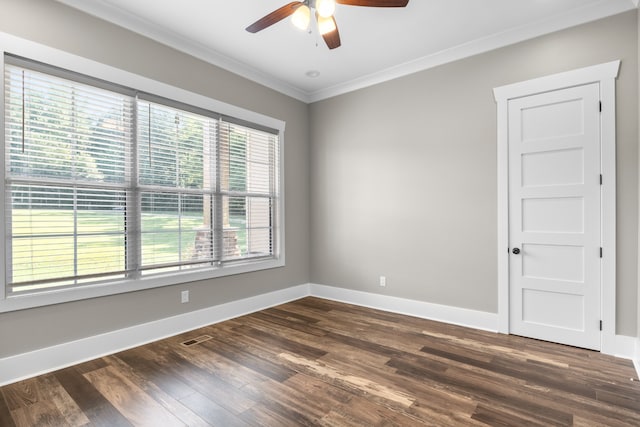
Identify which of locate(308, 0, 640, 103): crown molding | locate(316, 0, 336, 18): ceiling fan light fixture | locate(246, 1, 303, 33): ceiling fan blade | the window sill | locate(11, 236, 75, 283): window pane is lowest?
the window sill

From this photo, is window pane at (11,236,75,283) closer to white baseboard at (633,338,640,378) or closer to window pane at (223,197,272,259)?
window pane at (223,197,272,259)

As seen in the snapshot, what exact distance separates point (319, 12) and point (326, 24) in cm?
18

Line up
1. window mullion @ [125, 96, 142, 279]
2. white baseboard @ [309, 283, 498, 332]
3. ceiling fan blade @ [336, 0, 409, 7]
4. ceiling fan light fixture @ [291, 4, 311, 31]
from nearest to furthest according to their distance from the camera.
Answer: ceiling fan blade @ [336, 0, 409, 7], ceiling fan light fixture @ [291, 4, 311, 31], window mullion @ [125, 96, 142, 279], white baseboard @ [309, 283, 498, 332]

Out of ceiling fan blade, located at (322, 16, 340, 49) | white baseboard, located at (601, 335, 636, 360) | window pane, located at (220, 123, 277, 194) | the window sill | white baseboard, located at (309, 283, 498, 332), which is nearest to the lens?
the window sill

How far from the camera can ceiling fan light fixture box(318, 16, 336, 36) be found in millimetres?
2307

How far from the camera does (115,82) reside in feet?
9.16

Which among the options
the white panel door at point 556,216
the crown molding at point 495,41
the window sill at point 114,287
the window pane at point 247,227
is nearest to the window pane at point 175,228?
the window sill at point 114,287

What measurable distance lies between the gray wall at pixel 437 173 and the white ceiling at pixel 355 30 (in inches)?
6.1

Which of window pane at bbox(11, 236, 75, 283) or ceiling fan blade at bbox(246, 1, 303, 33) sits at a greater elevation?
ceiling fan blade at bbox(246, 1, 303, 33)

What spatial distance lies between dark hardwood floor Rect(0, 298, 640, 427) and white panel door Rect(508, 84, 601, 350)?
26 cm

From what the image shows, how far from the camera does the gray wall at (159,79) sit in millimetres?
2365

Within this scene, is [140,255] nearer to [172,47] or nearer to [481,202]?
[172,47]

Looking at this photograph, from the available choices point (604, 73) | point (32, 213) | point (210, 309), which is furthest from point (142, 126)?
point (604, 73)

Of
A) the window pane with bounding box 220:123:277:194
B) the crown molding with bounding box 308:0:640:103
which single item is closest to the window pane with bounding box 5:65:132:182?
the window pane with bounding box 220:123:277:194
